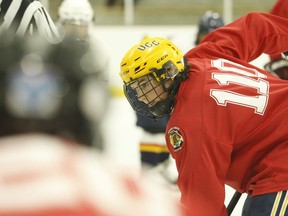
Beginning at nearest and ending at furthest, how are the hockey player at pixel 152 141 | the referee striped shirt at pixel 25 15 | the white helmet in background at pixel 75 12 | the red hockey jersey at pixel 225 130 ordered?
1. the red hockey jersey at pixel 225 130
2. the referee striped shirt at pixel 25 15
3. the hockey player at pixel 152 141
4. the white helmet in background at pixel 75 12

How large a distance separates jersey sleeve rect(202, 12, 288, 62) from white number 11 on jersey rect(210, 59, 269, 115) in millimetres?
116

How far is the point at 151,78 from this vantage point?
75.9 inches

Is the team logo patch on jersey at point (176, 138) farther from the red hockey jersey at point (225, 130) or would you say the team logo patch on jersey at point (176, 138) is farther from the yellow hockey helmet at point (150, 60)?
the yellow hockey helmet at point (150, 60)

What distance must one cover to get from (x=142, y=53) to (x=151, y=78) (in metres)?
0.07

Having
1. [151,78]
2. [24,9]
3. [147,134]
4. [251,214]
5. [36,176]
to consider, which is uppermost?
[36,176]

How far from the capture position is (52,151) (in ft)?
2.43

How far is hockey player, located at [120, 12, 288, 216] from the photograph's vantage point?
5.93ft

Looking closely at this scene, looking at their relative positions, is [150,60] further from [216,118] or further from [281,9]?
[281,9]

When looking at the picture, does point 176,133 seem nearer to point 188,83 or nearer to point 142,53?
point 188,83

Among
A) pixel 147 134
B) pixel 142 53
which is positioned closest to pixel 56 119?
pixel 142 53

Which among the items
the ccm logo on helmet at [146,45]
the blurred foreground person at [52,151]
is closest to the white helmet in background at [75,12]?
the ccm logo on helmet at [146,45]

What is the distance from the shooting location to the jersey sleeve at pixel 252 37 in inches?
81.7

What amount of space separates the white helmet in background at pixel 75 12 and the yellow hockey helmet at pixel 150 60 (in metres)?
1.64

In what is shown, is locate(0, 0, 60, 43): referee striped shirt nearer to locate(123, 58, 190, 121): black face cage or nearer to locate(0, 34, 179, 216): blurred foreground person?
locate(123, 58, 190, 121): black face cage
